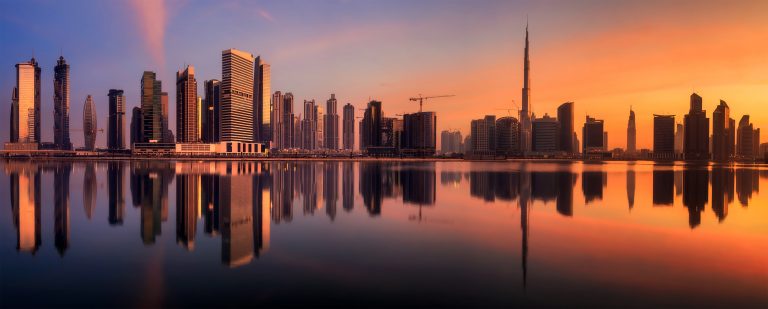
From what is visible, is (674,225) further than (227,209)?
No

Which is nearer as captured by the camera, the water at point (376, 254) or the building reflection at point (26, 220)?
the water at point (376, 254)

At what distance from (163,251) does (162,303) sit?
8.86 meters

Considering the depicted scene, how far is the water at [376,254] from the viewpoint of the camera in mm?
15227

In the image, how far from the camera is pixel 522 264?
19.7 m

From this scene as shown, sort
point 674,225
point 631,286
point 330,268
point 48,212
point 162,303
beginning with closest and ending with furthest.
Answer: point 162,303
point 631,286
point 330,268
point 674,225
point 48,212

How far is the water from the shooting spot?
15.2 m

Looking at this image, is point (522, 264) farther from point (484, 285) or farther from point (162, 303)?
point (162, 303)

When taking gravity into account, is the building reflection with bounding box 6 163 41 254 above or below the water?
above

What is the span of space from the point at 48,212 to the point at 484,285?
36.8 metres

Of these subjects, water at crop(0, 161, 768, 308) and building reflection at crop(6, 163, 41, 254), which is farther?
building reflection at crop(6, 163, 41, 254)

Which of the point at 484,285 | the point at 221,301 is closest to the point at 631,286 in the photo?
the point at 484,285

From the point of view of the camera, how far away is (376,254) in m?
21.5

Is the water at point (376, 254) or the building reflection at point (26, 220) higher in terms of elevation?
the building reflection at point (26, 220)

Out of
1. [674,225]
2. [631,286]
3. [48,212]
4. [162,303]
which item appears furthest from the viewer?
[48,212]
